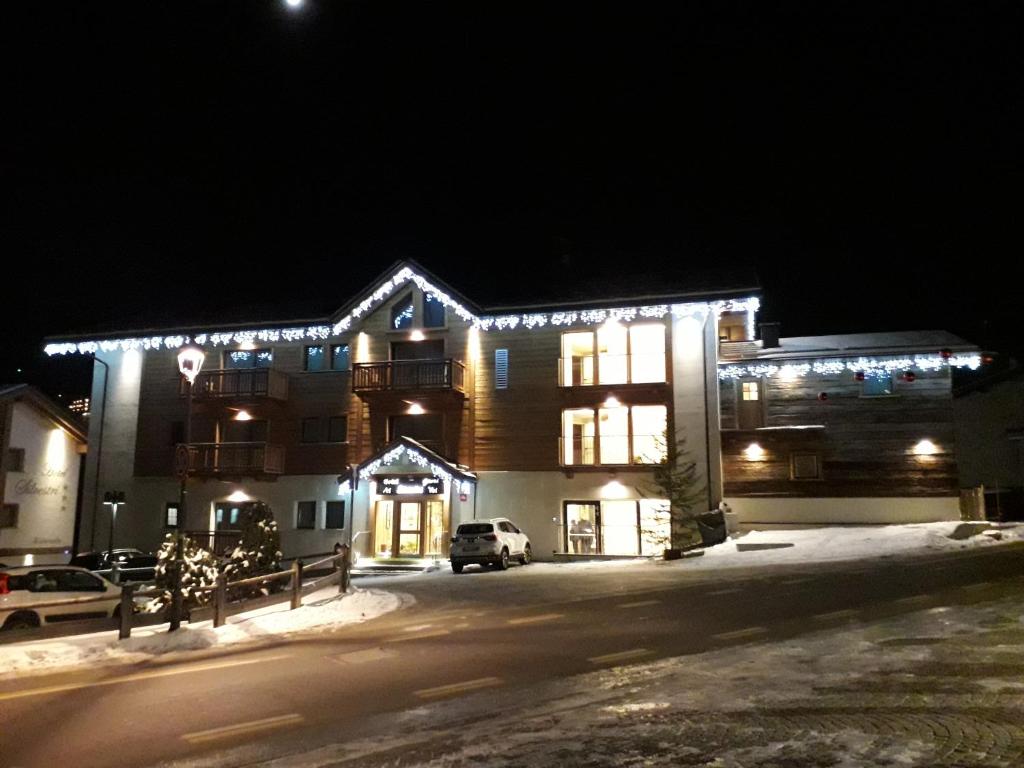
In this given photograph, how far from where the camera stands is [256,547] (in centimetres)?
1808

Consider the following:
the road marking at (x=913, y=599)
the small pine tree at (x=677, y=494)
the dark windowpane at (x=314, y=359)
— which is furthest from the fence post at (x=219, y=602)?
the dark windowpane at (x=314, y=359)

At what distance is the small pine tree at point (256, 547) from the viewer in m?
17.6

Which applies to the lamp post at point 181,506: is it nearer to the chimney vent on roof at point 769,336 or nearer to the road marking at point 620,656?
the road marking at point 620,656

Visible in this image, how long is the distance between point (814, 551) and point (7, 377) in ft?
177

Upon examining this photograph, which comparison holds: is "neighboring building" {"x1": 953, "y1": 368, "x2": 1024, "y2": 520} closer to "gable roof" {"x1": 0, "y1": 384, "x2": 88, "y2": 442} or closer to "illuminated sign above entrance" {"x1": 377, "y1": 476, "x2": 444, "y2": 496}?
"illuminated sign above entrance" {"x1": 377, "y1": 476, "x2": 444, "y2": 496}

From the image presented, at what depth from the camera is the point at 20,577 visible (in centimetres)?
1529

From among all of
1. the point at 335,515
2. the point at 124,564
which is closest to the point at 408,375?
the point at 335,515

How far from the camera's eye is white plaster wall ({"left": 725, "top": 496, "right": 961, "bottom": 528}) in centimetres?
2850

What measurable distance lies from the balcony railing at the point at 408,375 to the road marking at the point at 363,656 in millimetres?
19501

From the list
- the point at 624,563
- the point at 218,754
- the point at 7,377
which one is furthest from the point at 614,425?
the point at 7,377

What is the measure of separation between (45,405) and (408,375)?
18.1 meters

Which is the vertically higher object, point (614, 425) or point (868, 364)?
point (868, 364)

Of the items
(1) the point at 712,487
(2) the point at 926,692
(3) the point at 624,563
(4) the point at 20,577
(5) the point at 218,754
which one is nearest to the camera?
(5) the point at 218,754

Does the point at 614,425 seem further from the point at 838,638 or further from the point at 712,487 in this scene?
the point at 838,638
